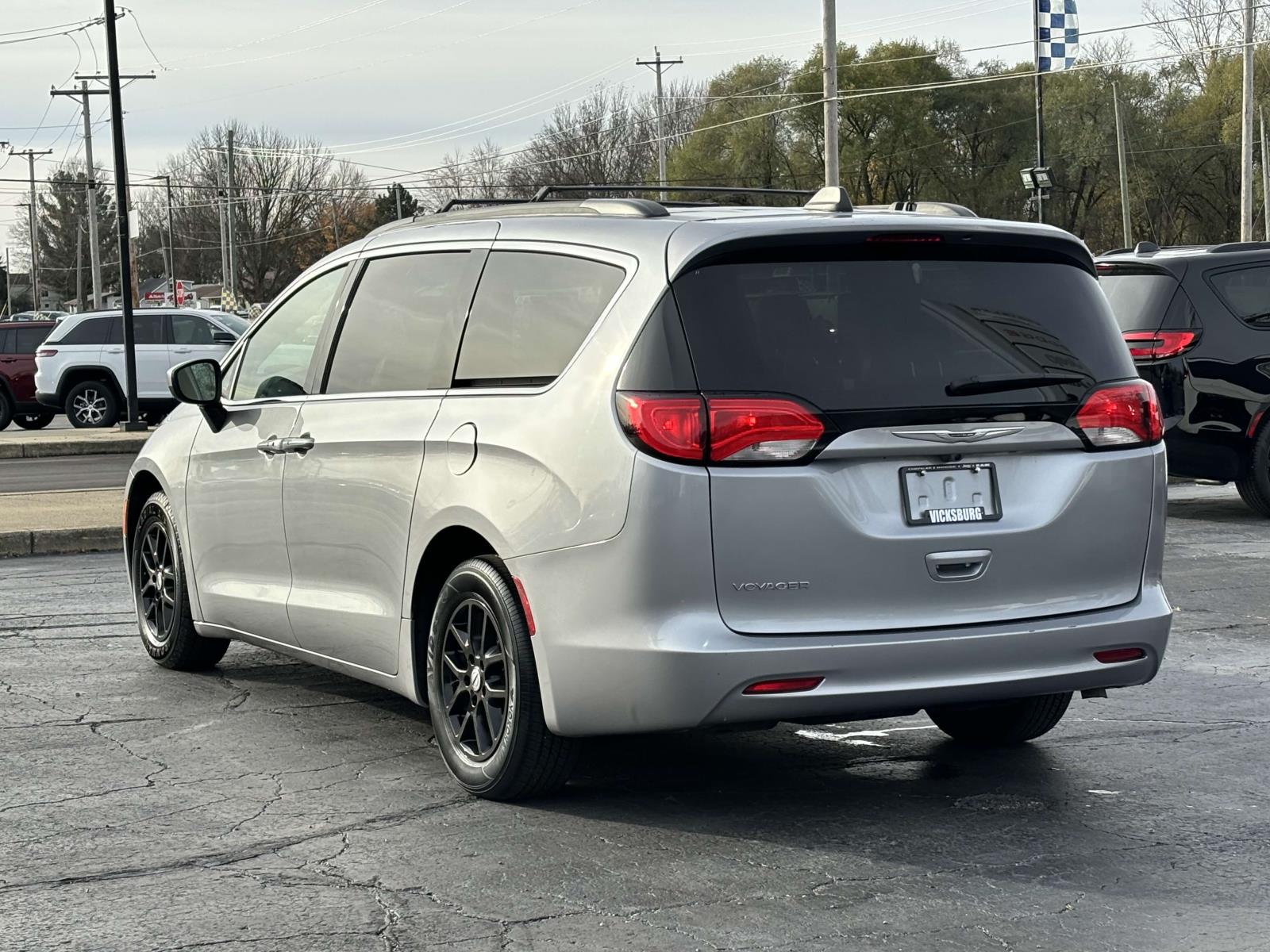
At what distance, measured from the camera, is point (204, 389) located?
678cm

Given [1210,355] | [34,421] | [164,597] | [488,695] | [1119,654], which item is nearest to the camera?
[1119,654]

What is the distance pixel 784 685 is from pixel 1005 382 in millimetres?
1068

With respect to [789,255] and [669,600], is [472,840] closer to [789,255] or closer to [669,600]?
[669,600]

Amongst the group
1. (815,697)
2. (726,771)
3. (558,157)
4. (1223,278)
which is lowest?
(726,771)

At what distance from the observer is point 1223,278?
12195 mm

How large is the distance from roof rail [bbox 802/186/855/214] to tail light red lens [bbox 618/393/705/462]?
102 centimetres

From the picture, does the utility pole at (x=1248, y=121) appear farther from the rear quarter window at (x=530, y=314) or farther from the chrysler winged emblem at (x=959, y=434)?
the chrysler winged emblem at (x=959, y=434)

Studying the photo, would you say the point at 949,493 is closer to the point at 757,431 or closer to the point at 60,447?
the point at 757,431

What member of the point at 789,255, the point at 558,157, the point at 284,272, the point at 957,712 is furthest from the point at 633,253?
the point at 284,272

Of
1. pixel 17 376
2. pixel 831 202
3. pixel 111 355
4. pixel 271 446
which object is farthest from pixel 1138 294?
pixel 17 376

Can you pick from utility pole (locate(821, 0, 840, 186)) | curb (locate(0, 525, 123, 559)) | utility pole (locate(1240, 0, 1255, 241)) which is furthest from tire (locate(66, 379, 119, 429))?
utility pole (locate(1240, 0, 1255, 241))

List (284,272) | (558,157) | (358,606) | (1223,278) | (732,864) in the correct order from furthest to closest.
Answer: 1. (284,272)
2. (558,157)
3. (1223,278)
4. (358,606)
5. (732,864)

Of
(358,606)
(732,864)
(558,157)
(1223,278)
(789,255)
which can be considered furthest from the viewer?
(558,157)

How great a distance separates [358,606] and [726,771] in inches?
52.0
